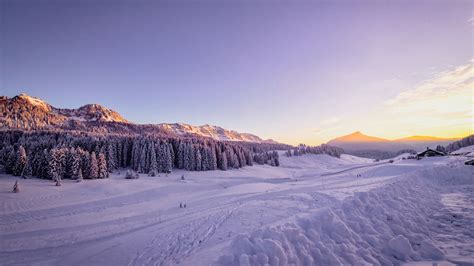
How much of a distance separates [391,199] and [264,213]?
7.44m

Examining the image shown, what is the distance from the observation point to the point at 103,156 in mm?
50375

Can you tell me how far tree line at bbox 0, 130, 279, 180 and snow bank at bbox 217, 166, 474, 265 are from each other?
4825 cm

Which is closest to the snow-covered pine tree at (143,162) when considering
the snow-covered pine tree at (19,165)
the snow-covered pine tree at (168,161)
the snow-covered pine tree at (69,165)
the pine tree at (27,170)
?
the snow-covered pine tree at (168,161)

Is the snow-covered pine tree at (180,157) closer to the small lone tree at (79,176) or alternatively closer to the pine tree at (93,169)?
the pine tree at (93,169)

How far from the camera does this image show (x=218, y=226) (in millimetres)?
12555

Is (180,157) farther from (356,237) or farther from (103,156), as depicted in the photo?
(356,237)

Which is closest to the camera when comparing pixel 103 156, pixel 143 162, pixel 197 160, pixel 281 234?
pixel 281 234

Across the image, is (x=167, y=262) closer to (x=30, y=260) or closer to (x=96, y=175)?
(x=30, y=260)

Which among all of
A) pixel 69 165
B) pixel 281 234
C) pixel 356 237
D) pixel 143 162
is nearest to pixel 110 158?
pixel 143 162

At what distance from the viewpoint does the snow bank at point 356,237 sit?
587 cm

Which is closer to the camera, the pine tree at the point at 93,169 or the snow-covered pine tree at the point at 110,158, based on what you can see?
the pine tree at the point at 93,169

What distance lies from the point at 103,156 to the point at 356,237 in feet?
187

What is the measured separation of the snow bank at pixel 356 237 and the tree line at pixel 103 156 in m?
48.2

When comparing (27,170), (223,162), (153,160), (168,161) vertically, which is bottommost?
(223,162)
